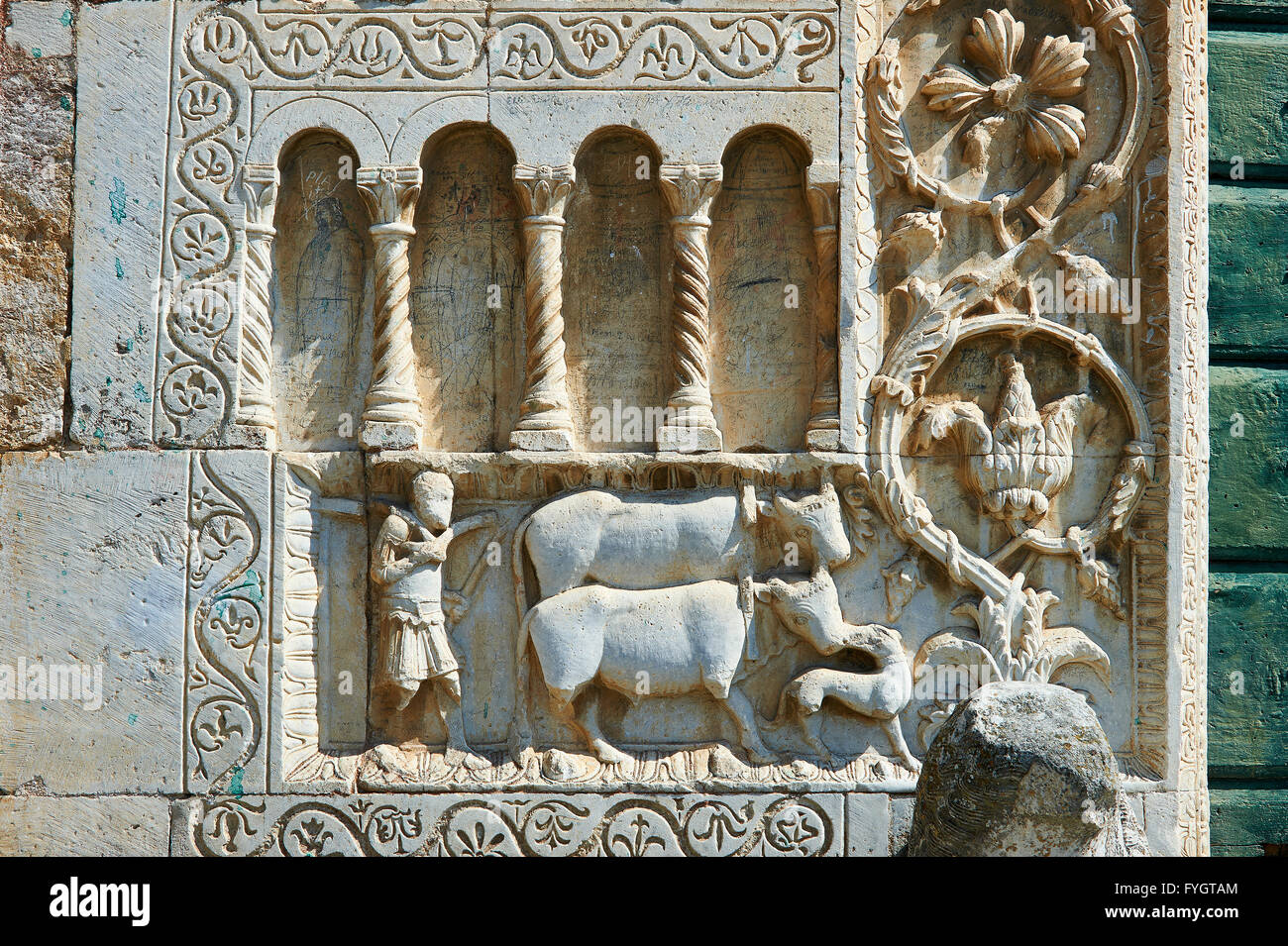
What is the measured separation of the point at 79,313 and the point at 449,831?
191 centimetres

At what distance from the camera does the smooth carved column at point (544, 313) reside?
3934 millimetres

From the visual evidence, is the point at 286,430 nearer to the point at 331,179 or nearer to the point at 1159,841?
the point at 331,179

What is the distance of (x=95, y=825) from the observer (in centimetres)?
384

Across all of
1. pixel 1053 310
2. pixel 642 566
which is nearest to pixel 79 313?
pixel 642 566

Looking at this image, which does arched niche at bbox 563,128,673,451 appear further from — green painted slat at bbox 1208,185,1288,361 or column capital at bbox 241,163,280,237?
green painted slat at bbox 1208,185,1288,361

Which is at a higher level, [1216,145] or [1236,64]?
[1236,64]

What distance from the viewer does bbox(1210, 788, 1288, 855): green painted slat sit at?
4.24 metres

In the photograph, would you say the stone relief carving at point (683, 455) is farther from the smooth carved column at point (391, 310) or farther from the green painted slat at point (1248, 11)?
the green painted slat at point (1248, 11)

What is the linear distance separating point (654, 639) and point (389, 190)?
1.58 m

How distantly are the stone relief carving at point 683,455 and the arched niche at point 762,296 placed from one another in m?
0.02

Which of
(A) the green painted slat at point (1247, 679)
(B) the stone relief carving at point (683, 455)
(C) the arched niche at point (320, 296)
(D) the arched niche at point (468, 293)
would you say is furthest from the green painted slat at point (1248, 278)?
(C) the arched niche at point (320, 296)

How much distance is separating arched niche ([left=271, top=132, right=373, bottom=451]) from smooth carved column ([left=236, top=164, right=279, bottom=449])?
62 millimetres
